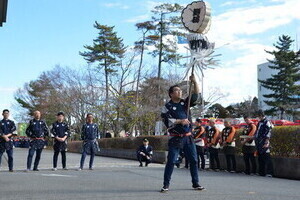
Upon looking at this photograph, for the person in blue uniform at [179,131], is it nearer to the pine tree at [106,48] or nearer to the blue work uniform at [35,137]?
the blue work uniform at [35,137]

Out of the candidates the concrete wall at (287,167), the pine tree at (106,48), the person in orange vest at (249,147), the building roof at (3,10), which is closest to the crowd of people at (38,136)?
the building roof at (3,10)

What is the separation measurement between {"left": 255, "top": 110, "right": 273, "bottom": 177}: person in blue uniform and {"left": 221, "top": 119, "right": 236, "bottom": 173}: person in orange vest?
5.37ft

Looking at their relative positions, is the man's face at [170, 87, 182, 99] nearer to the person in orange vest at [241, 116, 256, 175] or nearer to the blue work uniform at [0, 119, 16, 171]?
the person in orange vest at [241, 116, 256, 175]

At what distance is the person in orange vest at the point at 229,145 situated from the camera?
43.9ft

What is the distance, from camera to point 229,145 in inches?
531

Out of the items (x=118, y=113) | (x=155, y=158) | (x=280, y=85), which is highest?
(x=280, y=85)

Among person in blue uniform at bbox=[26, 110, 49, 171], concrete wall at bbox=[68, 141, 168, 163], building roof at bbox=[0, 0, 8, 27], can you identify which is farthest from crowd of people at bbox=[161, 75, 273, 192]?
building roof at bbox=[0, 0, 8, 27]

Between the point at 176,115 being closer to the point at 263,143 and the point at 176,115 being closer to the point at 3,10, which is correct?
the point at 263,143

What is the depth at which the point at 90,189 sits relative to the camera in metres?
7.28

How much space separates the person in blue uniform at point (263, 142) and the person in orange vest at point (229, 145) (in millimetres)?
1637

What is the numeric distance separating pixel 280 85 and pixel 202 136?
44.7 metres

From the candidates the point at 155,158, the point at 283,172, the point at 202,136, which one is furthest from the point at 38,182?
the point at 155,158

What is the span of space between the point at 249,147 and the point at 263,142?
3.01 feet

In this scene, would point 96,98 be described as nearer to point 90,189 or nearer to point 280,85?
point 280,85
